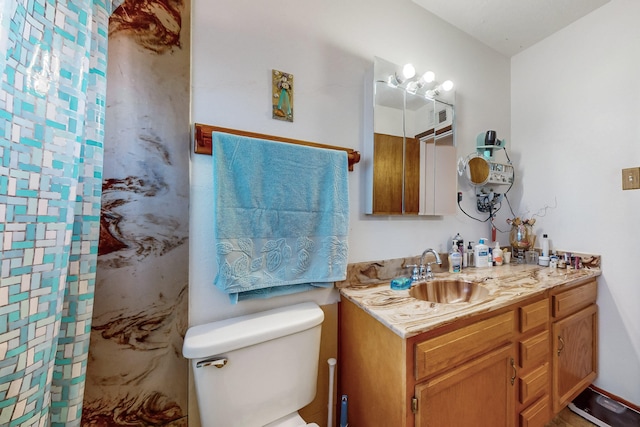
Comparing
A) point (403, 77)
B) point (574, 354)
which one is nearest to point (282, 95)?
point (403, 77)

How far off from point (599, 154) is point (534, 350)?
131 cm

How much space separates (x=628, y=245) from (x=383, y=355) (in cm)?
168

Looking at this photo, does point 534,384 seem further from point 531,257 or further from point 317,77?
point 317,77

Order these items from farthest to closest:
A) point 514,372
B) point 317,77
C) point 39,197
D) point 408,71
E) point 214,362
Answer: point 408,71
point 317,77
point 514,372
point 214,362
point 39,197

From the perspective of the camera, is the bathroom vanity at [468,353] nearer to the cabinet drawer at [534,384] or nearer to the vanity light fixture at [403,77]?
the cabinet drawer at [534,384]

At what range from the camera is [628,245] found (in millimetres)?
1312

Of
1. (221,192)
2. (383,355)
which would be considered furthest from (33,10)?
(383,355)

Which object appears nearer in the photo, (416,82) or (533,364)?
(533,364)

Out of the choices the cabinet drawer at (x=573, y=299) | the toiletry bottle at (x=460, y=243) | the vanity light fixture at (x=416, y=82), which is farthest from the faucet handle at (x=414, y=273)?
the vanity light fixture at (x=416, y=82)

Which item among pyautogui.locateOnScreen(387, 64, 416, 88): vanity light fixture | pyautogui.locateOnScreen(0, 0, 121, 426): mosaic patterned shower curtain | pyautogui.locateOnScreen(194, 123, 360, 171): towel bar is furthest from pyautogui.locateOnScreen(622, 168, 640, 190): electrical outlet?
pyautogui.locateOnScreen(0, 0, 121, 426): mosaic patterned shower curtain

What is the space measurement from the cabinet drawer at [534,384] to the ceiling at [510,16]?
2046mm

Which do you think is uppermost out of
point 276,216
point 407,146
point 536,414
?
point 407,146

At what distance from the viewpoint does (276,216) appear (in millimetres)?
929

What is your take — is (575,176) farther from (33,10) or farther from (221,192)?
(33,10)
